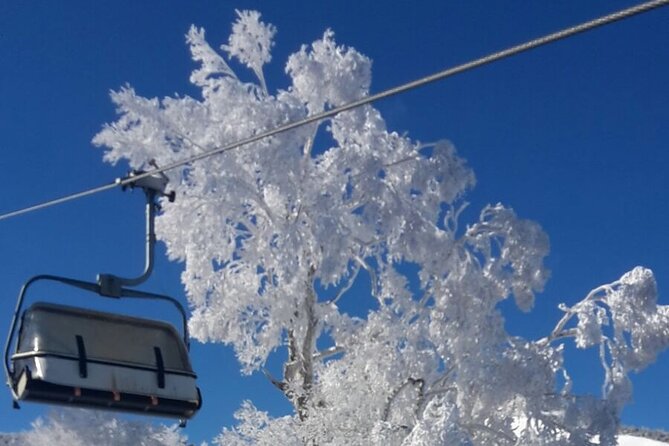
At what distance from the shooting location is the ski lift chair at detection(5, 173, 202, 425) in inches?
231

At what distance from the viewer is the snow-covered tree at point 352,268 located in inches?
672

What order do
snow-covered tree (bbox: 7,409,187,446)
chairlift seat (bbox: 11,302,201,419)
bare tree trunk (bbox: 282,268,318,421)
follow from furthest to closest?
bare tree trunk (bbox: 282,268,318,421) < snow-covered tree (bbox: 7,409,187,446) < chairlift seat (bbox: 11,302,201,419)

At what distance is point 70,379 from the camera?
5.85 metres

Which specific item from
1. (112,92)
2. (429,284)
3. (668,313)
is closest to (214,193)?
(112,92)

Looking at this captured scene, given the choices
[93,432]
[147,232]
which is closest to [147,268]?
[147,232]

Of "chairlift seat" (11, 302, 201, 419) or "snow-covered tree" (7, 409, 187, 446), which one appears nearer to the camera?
"chairlift seat" (11, 302, 201, 419)

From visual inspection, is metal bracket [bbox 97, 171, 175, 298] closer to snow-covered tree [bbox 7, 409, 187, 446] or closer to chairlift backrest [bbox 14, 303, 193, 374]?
chairlift backrest [bbox 14, 303, 193, 374]

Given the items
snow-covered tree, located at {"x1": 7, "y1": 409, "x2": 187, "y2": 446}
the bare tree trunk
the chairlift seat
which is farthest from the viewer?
the bare tree trunk

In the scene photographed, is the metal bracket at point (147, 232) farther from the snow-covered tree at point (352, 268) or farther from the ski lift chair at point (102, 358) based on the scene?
the snow-covered tree at point (352, 268)

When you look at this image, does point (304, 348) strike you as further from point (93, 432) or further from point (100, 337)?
point (100, 337)

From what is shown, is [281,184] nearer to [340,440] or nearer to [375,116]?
[375,116]

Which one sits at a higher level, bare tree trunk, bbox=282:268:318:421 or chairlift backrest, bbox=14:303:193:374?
bare tree trunk, bbox=282:268:318:421

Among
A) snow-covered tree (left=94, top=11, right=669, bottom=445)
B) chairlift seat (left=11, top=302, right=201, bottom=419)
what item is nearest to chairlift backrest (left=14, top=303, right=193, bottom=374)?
chairlift seat (left=11, top=302, right=201, bottom=419)

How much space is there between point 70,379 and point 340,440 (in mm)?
10998
